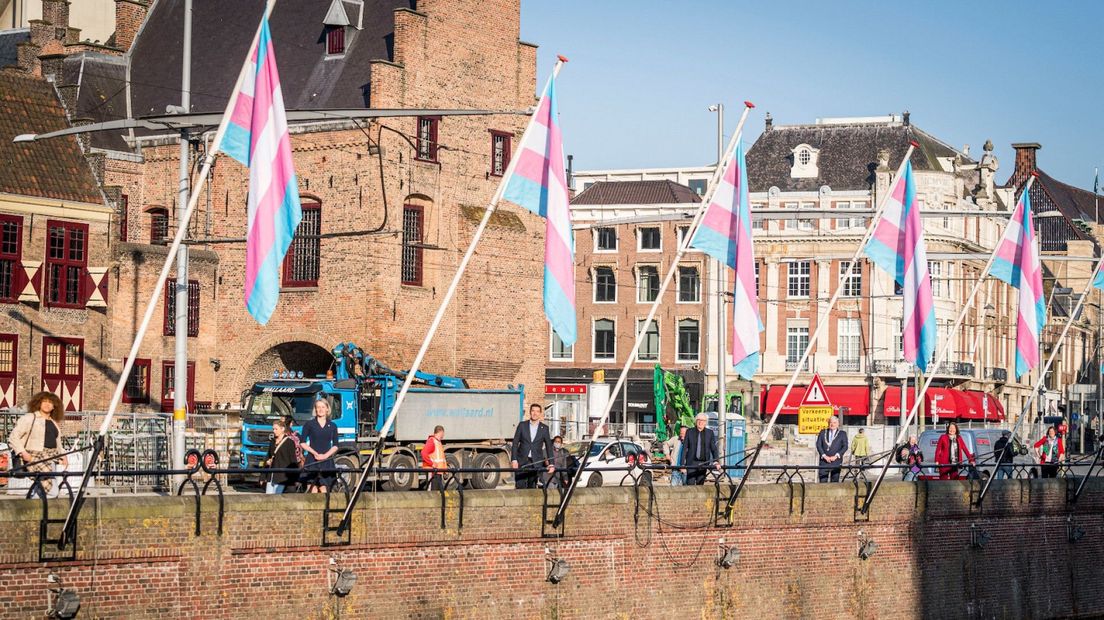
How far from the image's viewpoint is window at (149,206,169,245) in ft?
161

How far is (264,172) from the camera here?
1942 centimetres

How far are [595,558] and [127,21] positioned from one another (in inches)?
1482

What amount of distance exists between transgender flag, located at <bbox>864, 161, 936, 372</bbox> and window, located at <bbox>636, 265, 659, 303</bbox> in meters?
54.4

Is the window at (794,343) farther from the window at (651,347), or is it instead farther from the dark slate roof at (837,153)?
the dark slate roof at (837,153)

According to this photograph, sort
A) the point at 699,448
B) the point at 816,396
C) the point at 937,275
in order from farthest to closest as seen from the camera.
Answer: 1. the point at 937,275
2. the point at 816,396
3. the point at 699,448

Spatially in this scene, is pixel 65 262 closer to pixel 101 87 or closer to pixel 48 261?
pixel 48 261

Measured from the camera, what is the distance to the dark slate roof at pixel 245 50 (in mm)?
47094

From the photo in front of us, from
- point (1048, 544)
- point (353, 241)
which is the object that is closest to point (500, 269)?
point (353, 241)

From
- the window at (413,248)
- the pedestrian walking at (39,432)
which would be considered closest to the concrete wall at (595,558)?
the pedestrian walking at (39,432)

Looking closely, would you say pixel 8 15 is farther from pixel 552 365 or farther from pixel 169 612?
pixel 169 612

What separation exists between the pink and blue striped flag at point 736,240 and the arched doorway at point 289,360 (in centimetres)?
2332

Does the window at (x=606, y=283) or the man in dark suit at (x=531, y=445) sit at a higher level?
the window at (x=606, y=283)

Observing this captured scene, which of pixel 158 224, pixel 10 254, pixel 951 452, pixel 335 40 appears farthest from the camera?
pixel 158 224

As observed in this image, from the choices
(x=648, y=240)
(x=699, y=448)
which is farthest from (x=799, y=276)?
(x=699, y=448)
